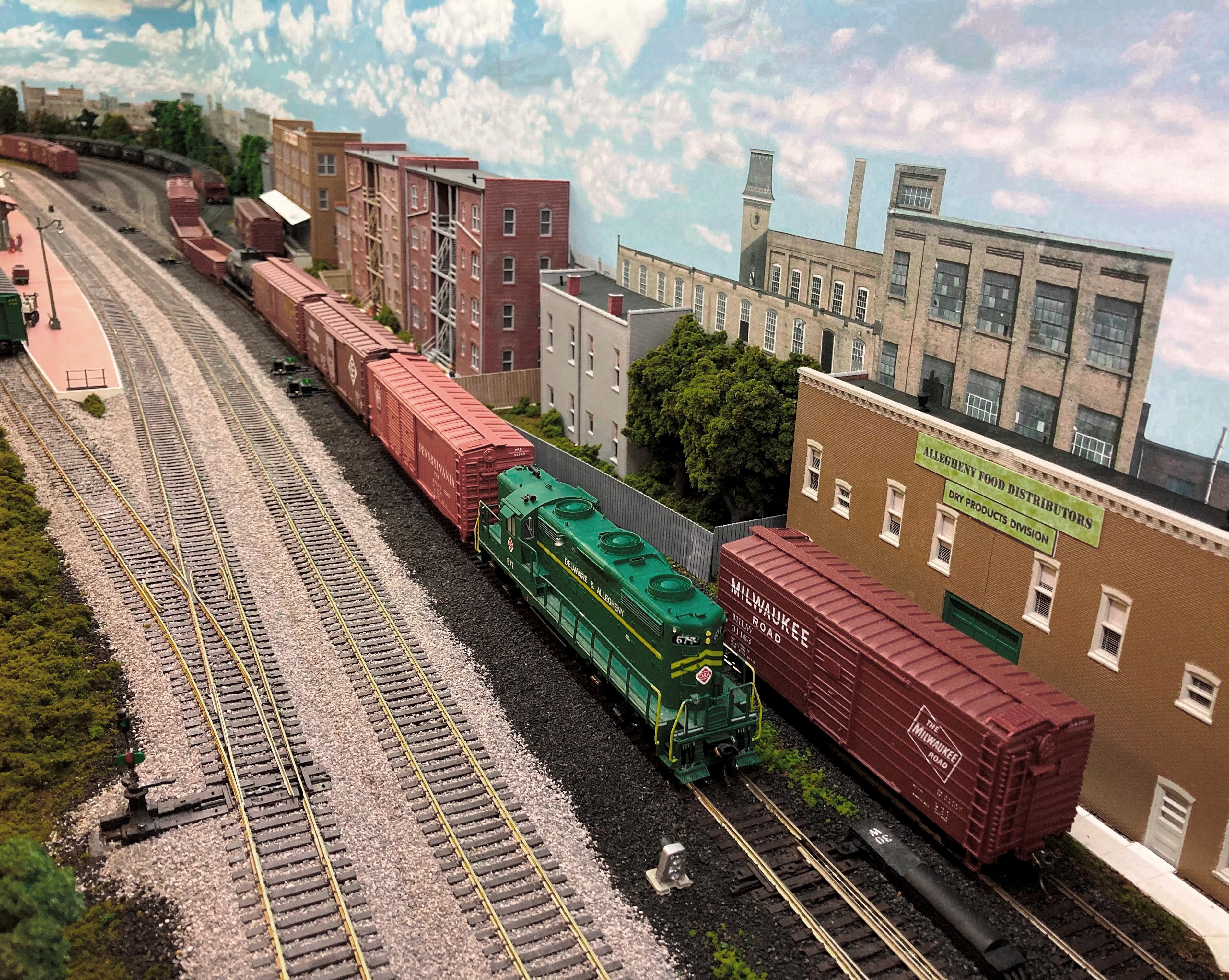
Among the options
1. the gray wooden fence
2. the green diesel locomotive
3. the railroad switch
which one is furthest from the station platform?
the gray wooden fence

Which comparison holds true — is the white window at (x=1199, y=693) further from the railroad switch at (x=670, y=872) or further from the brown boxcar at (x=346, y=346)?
the brown boxcar at (x=346, y=346)

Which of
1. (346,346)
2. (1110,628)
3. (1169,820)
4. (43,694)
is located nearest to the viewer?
(1169,820)

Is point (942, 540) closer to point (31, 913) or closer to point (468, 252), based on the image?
point (31, 913)

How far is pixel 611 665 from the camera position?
888 inches

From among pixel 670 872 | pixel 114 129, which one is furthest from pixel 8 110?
pixel 670 872

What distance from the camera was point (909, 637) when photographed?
19.8m

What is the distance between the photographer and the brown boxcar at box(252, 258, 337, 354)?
49656 millimetres

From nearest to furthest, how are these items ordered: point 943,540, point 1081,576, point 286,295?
point 1081,576
point 943,540
point 286,295

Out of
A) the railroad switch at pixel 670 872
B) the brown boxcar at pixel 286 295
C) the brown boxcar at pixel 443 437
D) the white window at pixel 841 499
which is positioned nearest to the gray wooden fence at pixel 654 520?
the brown boxcar at pixel 443 437

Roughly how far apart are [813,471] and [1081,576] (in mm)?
9007

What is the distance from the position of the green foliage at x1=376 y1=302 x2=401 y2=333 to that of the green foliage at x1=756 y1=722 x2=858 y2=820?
43.0 meters

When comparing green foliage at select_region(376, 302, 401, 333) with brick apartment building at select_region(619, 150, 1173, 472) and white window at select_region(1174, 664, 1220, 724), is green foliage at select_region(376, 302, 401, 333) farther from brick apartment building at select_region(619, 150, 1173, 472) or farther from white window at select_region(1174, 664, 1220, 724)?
white window at select_region(1174, 664, 1220, 724)

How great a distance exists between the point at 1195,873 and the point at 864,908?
6.68 m

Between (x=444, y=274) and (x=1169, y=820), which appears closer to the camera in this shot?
(x=1169, y=820)
